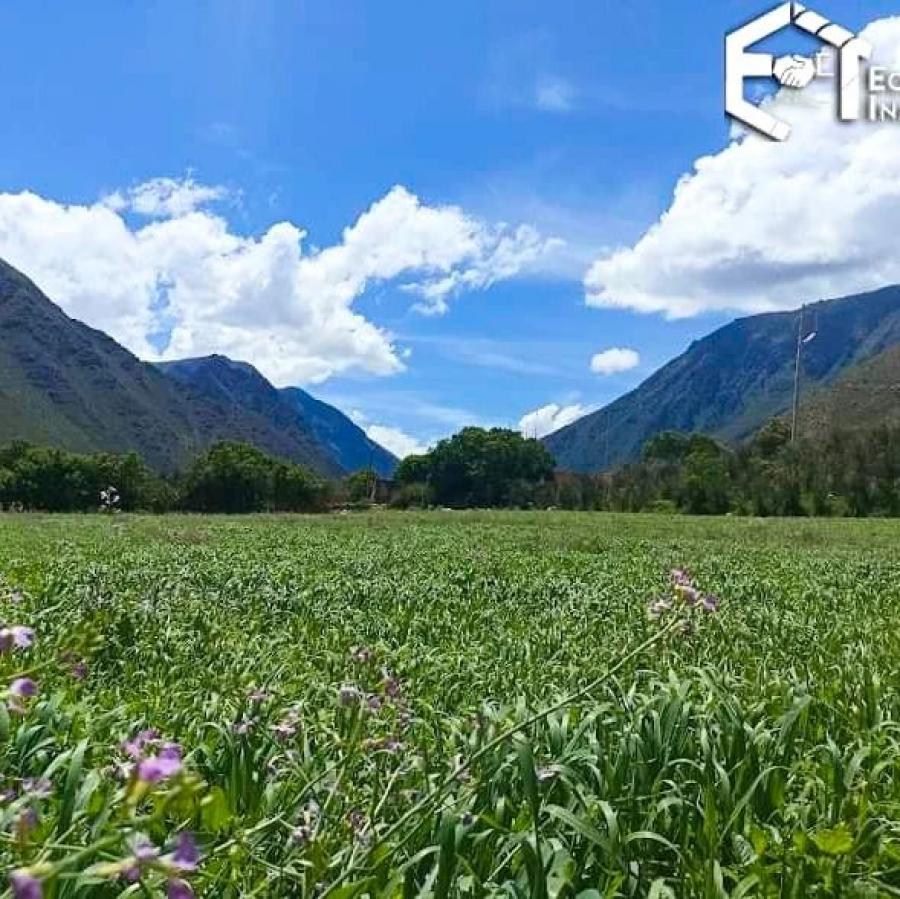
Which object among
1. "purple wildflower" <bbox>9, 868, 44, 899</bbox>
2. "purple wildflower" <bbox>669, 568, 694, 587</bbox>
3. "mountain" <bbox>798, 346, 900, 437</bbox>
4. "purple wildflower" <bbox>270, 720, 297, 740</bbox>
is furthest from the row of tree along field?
"purple wildflower" <bbox>9, 868, 44, 899</bbox>

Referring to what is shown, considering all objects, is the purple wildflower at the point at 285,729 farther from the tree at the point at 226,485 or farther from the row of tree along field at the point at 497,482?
the tree at the point at 226,485

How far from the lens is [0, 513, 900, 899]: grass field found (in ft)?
6.15

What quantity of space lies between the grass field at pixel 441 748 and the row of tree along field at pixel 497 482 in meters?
59.6

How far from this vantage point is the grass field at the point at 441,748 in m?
1.88

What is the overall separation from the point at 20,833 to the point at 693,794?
120 inches

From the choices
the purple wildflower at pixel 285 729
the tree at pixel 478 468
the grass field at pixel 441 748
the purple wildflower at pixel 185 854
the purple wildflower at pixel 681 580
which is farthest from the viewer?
the tree at pixel 478 468

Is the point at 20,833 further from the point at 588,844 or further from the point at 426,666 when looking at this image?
the point at 426,666

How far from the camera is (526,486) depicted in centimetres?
9738

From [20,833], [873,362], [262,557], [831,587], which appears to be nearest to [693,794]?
[20,833]

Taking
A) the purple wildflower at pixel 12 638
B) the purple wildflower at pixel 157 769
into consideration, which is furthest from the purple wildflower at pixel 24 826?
the purple wildflower at pixel 12 638

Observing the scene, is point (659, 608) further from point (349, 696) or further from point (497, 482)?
point (497, 482)

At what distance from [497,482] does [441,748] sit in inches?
4042

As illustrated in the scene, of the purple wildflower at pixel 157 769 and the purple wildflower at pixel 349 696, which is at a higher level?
the purple wildflower at pixel 157 769

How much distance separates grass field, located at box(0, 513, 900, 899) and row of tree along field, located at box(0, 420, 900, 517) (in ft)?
196
